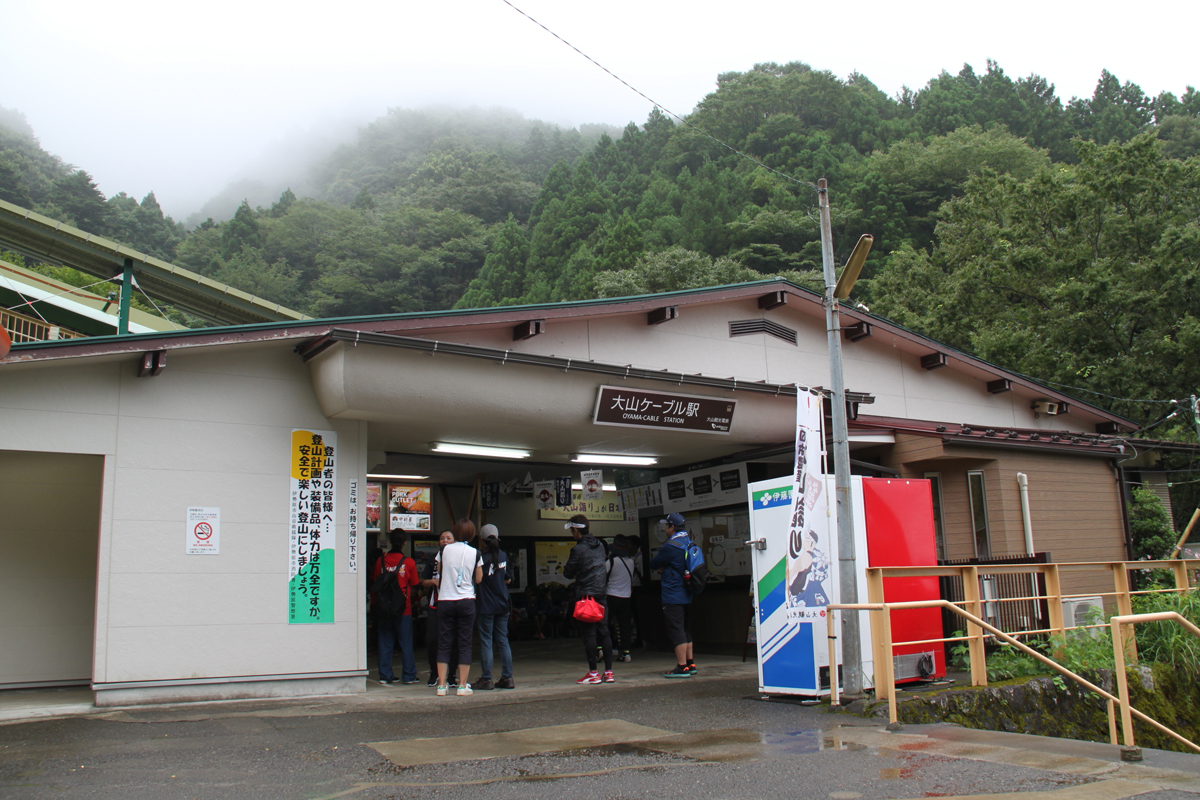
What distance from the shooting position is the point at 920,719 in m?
7.54

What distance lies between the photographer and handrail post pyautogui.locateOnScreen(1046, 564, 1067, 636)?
30.2 ft

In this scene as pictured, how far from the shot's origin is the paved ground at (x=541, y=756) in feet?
16.8

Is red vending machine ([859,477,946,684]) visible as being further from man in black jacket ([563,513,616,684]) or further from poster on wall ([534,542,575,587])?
poster on wall ([534,542,575,587])

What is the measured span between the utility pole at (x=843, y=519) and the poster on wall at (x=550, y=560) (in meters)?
10.1

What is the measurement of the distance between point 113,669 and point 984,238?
3258 cm

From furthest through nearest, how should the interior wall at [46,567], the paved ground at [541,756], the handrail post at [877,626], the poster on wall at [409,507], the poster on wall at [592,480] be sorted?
the poster on wall at [409,507] → the poster on wall at [592,480] → the interior wall at [46,567] → the handrail post at [877,626] → the paved ground at [541,756]

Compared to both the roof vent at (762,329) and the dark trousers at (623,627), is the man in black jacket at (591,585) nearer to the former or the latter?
the dark trousers at (623,627)

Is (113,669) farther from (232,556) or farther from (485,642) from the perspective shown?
(485,642)

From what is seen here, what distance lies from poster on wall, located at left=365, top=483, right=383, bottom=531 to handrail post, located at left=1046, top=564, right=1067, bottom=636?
11.2 metres

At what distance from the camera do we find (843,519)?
838cm

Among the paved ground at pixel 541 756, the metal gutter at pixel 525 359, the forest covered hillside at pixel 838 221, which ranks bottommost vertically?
the paved ground at pixel 541 756

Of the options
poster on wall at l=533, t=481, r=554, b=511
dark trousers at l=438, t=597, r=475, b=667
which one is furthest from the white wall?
poster on wall at l=533, t=481, r=554, b=511


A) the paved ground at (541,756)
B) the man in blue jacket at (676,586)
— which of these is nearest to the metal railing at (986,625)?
the paved ground at (541,756)

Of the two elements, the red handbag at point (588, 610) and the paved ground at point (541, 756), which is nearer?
the paved ground at point (541, 756)
